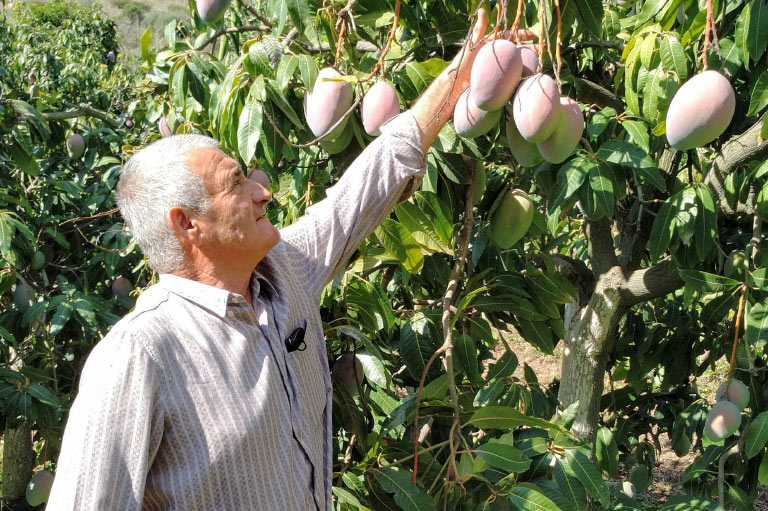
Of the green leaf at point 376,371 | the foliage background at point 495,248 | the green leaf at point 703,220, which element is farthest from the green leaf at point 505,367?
the green leaf at point 703,220

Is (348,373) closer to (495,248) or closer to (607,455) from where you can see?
(495,248)

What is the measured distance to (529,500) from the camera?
137 centimetres

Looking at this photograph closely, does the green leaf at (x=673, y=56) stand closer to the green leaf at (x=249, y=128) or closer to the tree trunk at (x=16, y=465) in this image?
the green leaf at (x=249, y=128)

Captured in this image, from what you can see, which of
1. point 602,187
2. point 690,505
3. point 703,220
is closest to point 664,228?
point 703,220

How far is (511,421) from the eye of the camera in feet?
4.91

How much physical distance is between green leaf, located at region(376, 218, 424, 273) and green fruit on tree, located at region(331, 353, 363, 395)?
263 mm

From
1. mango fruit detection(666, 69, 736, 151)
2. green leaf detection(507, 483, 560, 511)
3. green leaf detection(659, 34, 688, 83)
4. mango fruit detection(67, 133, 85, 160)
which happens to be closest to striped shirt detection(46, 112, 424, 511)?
green leaf detection(507, 483, 560, 511)

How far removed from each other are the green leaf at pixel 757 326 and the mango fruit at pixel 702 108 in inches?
23.6

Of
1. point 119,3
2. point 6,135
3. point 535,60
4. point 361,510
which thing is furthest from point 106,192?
point 119,3

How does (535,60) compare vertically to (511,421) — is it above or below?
above

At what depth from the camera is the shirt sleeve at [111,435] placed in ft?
3.05

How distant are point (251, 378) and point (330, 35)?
0.76 meters

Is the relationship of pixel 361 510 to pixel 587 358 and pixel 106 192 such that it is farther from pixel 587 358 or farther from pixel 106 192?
pixel 106 192

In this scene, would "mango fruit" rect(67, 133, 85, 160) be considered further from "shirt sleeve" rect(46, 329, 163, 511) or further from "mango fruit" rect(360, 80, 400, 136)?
"shirt sleeve" rect(46, 329, 163, 511)
